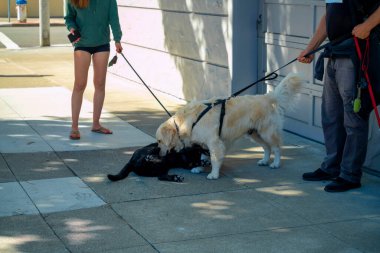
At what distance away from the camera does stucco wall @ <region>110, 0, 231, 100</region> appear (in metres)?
9.94

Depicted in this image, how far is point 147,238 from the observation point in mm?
5438

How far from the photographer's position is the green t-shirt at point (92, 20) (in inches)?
332

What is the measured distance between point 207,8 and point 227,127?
3509 millimetres

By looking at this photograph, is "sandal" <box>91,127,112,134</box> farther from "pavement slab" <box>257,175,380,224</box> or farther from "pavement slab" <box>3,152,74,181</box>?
"pavement slab" <box>257,175,380,224</box>

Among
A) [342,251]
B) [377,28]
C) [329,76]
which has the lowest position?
[342,251]

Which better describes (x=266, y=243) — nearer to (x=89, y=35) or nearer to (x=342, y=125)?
(x=342, y=125)

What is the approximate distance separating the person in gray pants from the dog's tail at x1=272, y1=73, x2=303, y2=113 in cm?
30

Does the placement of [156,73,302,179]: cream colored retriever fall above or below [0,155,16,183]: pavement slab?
above

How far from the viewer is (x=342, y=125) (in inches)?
269

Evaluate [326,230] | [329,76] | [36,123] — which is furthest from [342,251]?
[36,123]

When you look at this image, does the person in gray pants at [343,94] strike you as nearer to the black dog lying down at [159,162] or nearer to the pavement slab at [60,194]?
the black dog lying down at [159,162]

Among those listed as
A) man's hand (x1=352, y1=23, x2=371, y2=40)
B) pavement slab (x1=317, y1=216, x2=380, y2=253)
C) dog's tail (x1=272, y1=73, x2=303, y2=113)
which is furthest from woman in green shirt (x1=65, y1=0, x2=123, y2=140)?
pavement slab (x1=317, y1=216, x2=380, y2=253)

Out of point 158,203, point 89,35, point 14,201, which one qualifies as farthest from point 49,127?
point 158,203

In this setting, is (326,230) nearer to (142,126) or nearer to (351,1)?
Result: (351,1)
